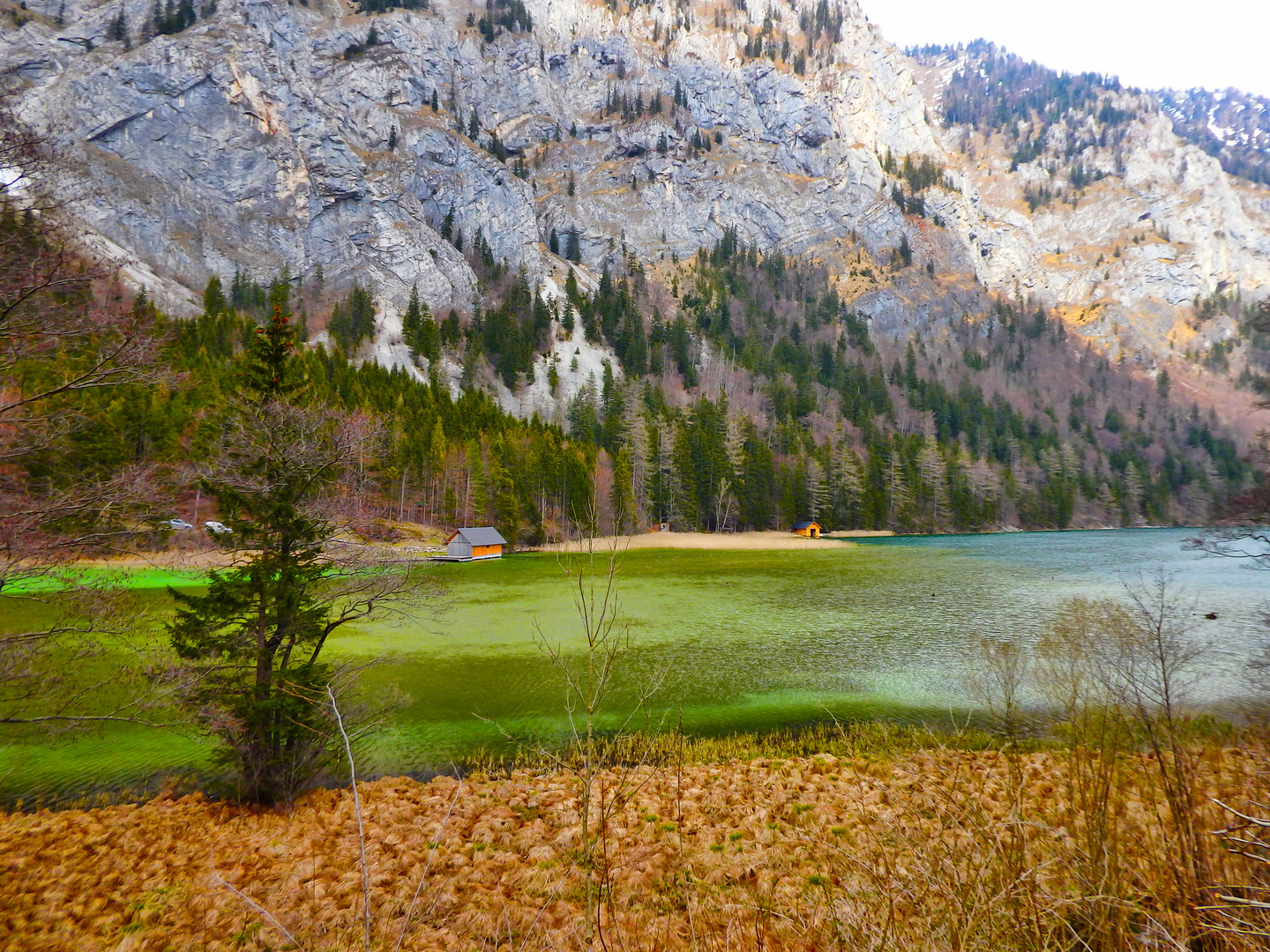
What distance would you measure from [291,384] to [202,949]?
7792 mm

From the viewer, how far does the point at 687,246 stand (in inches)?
5714

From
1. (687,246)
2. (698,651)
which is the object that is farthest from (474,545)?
(687,246)

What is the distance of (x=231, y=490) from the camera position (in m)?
8.58

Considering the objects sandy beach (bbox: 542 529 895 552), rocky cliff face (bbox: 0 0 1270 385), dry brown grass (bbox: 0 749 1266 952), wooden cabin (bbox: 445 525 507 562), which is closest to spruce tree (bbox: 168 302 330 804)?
dry brown grass (bbox: 0 749 1266 952)

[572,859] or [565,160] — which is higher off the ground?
[565,160]

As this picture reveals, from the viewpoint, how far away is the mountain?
7738 centimetres

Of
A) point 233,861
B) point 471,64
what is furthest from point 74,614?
point 471,64

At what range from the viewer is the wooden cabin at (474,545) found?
144ft

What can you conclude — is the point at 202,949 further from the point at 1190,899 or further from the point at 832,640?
the point at 832,640

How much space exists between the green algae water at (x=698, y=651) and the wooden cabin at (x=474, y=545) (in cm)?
656

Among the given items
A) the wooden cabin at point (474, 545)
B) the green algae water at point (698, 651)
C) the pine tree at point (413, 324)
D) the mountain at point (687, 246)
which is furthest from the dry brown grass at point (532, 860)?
the pine tree at point (413, 324)

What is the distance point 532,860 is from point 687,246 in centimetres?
15493

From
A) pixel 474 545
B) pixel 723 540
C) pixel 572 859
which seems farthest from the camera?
pixel 723 540

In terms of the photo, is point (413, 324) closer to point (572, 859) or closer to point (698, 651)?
point (698, 651)
